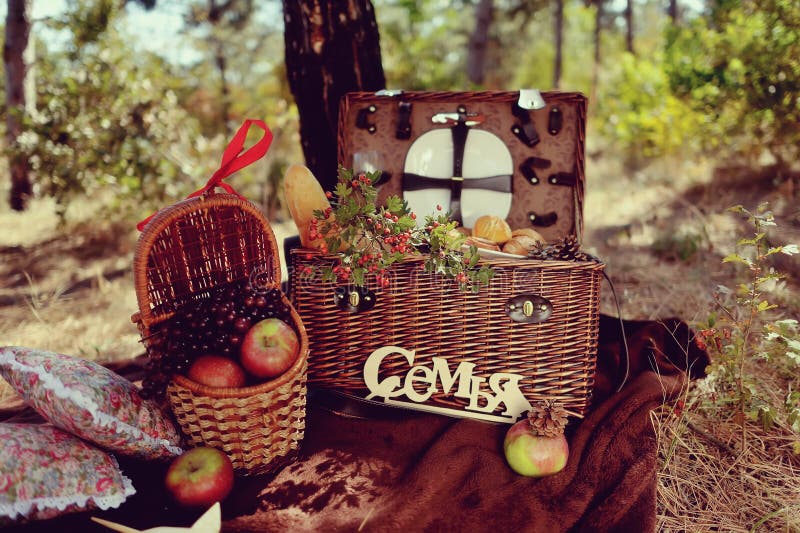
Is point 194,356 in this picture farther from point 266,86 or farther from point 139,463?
point 266,86

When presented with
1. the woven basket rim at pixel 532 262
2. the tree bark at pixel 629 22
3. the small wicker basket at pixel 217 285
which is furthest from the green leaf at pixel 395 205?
the tree bark at pixel 629 22

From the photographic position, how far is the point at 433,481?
174 centimetres

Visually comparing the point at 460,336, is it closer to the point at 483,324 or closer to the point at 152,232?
the point at 483,324

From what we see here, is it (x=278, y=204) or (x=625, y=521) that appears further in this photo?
(x=278, y=204)

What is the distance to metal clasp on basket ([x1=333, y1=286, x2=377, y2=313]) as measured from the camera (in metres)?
1.99

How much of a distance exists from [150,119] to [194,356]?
353cm

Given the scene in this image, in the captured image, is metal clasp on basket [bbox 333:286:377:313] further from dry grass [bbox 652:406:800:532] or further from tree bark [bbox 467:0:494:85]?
tree bark [bbox 467:0:494:85]

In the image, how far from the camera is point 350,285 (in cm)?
199

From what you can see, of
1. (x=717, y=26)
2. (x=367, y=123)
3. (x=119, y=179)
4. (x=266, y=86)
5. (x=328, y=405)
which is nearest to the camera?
(x=328, y=405)

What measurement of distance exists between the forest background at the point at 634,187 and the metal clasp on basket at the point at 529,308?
55cm

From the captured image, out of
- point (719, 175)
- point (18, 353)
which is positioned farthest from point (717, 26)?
point (18, 353)

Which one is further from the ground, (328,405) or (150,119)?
(150,119)

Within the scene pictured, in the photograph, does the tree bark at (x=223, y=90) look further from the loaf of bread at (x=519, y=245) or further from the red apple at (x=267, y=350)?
the red apple at (x=267, y=350)

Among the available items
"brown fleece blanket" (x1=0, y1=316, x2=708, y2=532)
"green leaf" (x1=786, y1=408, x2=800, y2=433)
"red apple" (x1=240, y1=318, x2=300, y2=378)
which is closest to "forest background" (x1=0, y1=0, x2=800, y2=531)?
"green leaf" (x1=786, y1=408, x2=800, y2=433)
